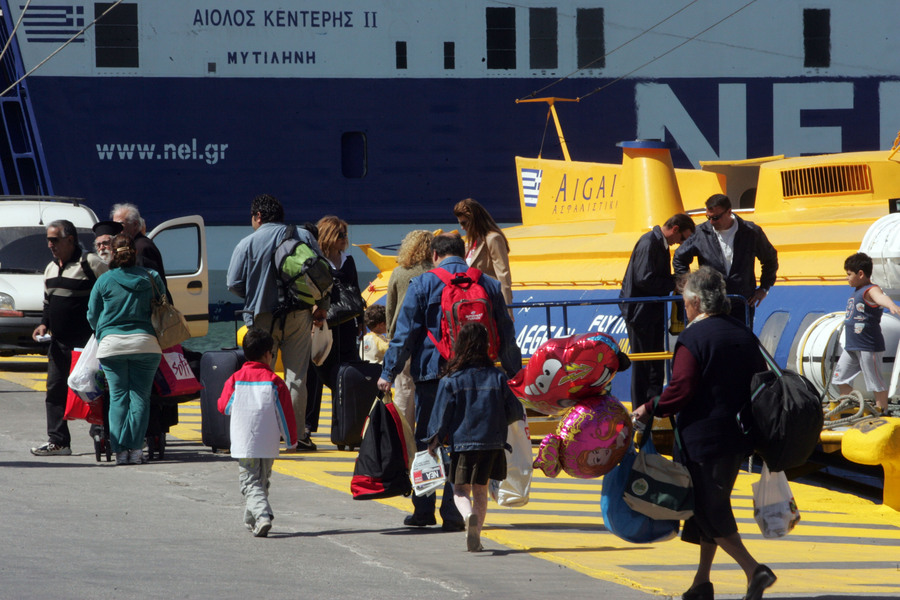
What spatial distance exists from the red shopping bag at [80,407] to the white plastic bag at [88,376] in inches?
4.3

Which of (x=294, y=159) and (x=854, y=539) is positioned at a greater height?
(x=294, y=159)

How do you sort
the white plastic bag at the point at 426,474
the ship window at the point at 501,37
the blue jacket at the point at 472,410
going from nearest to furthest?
the blue jacket at the point at 472,410, the white plastic bag at the point at 426,474, the ship window at the point at 501,37

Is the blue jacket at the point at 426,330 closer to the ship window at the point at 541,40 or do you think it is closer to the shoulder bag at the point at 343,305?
the shoulder bag at the point at 343,305

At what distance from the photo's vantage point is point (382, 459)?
7852 millimetres

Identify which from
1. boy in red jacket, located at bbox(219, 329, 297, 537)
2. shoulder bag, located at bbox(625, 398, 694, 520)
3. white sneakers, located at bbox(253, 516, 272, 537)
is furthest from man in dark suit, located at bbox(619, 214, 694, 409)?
shoulder bag, located at bbox(625, 398, 694, 520)

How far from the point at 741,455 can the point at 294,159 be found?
988 inches

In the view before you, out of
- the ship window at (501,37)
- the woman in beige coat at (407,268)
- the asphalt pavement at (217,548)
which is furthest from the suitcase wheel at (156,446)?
the ship window at (501,37)

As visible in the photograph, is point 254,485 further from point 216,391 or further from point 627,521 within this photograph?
point 216,391

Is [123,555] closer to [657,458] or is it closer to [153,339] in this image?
[657,458]

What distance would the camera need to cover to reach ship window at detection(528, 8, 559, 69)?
31.2 meters

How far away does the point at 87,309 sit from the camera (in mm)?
10719

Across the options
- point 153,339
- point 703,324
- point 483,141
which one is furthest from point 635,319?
point 483,141

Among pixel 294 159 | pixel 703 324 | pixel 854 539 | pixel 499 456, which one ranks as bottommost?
pixel 854 539

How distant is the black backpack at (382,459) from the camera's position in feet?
25.7
